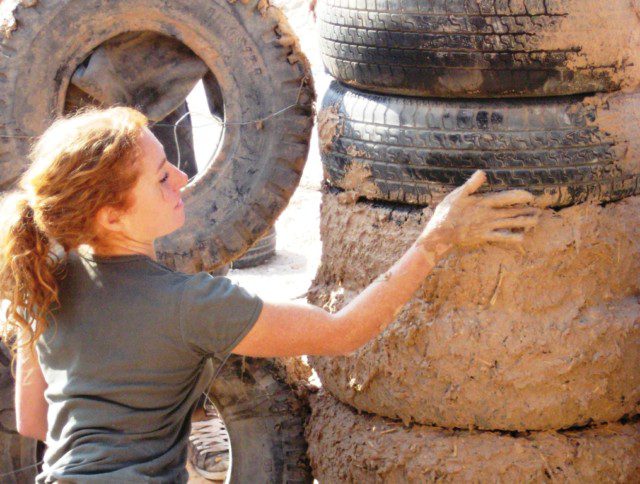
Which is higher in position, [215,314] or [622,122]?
[622,122]

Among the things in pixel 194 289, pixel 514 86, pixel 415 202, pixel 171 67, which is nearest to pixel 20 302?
pixel 194 289

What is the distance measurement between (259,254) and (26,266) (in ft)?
14.7

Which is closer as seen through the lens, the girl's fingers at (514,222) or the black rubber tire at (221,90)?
the girl's fingers at (514,222)

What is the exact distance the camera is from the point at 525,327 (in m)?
2.76

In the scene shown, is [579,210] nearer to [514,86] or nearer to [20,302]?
[514,86]

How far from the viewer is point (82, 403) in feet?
7.59

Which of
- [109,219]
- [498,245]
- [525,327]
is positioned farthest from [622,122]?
[109,219]

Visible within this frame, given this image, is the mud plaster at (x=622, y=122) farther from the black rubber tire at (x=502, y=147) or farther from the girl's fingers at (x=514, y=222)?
the girl's fingers at (x=514, y=222)

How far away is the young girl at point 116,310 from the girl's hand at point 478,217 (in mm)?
271

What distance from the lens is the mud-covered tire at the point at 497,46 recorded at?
257 centimetres

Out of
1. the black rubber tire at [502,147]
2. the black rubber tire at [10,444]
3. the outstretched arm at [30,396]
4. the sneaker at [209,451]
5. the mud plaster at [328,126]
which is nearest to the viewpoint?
the outstretched arm at [30,396]

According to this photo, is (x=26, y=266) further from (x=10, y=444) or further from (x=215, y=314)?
(x=10, y=444)

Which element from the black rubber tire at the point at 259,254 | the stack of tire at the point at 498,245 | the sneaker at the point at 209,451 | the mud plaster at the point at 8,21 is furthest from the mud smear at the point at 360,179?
the black rubber tire at the point at 259,254

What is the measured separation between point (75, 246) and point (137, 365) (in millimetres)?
322
